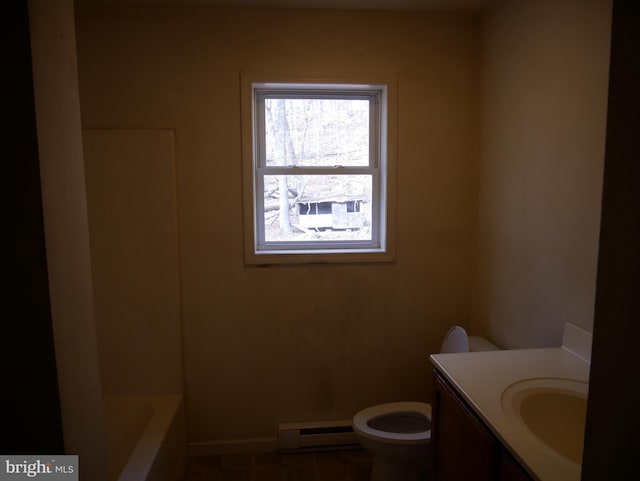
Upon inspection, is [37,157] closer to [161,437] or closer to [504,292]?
[161,437]

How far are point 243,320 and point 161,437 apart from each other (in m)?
0.69

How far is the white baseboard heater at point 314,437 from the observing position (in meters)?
2.27

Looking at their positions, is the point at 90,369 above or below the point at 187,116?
below

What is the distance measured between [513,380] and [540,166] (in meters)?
0.93

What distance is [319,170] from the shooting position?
2287 mm

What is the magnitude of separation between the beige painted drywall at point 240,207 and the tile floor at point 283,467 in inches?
5.1

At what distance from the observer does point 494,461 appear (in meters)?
1.07

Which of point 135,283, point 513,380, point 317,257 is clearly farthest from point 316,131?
point 513,380

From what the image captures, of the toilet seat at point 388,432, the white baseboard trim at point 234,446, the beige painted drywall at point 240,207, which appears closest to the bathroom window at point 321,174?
the beige painted drywall at point 240,207

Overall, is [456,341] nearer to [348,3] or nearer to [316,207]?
[316,207]

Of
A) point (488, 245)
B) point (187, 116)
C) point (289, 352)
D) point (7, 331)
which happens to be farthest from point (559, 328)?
point (187, 116)

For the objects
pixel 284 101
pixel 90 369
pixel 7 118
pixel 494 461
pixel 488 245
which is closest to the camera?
pixel 7 118

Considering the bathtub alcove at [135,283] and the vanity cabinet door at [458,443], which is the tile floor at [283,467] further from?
the vanity cabinet door at [458,443]

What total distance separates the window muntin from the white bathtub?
1020mm
